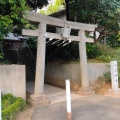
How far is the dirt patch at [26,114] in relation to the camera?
6.14 metres

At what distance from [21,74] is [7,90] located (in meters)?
0.80

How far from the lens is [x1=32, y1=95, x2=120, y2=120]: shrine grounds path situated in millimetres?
5972

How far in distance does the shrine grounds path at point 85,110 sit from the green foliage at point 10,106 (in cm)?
58

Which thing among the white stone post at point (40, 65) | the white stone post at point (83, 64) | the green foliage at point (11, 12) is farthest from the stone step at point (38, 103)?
the green foliage at point (11, 12)

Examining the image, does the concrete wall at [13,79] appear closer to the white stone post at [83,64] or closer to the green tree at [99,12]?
the white stone post at [83,64]

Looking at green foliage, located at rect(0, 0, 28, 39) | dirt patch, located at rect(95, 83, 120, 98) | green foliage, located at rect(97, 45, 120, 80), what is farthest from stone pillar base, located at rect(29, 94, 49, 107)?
green foliage, located at rect(97, 45, 120, 80)

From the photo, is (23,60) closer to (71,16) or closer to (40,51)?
(71,16)

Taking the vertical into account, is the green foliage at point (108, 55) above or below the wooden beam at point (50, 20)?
below

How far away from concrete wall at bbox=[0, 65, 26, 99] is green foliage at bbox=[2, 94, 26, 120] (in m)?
0.37

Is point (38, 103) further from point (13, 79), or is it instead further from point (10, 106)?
point (10, 106)

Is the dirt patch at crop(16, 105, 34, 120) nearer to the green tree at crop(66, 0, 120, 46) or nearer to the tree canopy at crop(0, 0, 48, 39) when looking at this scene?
the tree canopy at crop(0, 0, 48, 39)

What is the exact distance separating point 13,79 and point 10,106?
1731 millimetres

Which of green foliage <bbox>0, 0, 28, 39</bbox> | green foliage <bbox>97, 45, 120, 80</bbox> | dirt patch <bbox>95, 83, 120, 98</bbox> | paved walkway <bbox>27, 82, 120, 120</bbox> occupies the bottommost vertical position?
paved walkway <bbox>27, 82, 120, 120</bbox>

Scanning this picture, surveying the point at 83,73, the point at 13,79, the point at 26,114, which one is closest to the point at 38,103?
the point at 26,114
